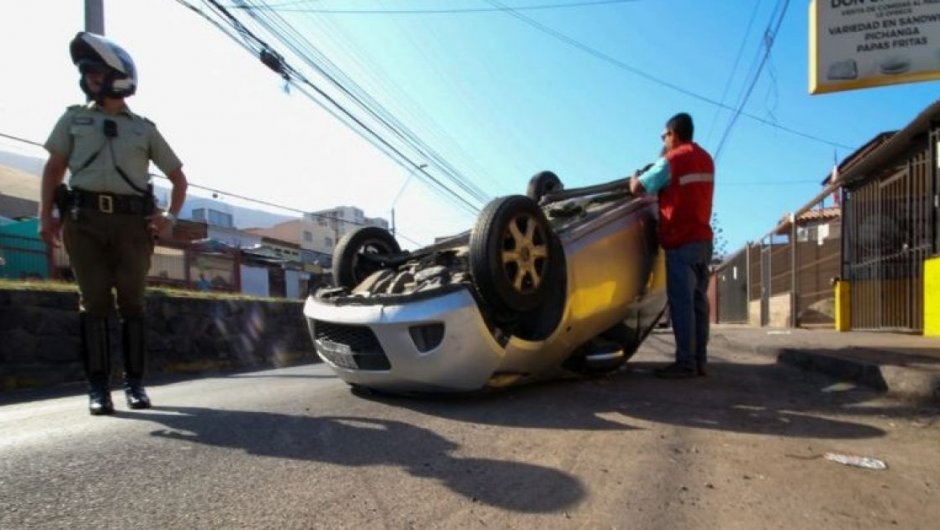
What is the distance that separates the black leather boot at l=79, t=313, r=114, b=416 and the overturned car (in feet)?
3.96

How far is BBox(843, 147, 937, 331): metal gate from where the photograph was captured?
26.7 feet

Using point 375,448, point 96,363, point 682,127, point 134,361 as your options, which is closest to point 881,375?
point 682,127

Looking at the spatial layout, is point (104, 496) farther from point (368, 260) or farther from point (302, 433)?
point (368, 260)

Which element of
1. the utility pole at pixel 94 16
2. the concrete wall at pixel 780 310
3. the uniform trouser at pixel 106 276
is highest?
the utility pole at pixel 94 16

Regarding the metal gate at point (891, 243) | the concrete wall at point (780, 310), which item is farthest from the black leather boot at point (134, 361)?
the concrete wall at point (780, 310)

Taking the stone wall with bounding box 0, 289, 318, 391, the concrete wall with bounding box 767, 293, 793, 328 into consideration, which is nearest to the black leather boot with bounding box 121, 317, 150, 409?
the stone wall with bounding box 0, 289, 318, 391

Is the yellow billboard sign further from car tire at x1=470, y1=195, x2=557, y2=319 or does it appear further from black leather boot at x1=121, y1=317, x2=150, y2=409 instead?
black leather boot at x1=121, y1=317, x2=150, y2=409

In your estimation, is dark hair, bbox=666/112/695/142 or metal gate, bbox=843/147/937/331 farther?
metal gate, bbox=843/147/937/331

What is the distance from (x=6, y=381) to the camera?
5.18 m

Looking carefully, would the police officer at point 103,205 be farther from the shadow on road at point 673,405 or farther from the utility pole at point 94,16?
the utility pole at point 94,16

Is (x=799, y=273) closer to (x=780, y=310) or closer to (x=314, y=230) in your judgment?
(x=780, y=310)

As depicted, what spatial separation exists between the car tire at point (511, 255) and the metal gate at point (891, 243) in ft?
20.7

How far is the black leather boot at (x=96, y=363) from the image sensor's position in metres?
3.47

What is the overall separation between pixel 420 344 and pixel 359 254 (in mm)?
1499
